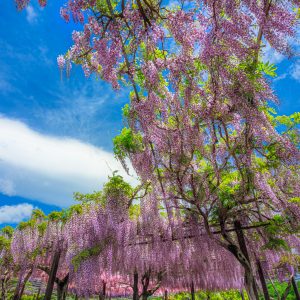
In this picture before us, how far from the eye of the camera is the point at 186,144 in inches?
257

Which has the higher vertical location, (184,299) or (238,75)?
(238,75)

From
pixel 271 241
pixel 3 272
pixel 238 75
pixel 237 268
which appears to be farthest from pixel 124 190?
pixel 3 272

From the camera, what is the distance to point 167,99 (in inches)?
247

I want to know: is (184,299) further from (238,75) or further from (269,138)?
(238,75)

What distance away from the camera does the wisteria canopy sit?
4.77 meters

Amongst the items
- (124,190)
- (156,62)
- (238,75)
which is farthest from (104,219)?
(238,75)

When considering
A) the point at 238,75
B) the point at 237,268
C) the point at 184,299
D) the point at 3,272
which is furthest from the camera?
the point at 184,299

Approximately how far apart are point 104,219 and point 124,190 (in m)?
1.25

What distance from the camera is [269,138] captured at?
625cm

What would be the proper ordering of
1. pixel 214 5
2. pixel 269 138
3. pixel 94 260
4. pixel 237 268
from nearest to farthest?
pixel 214 5, pixel 269 138, pixel 94 260, pixel 237 268

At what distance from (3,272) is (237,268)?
12.2 metres

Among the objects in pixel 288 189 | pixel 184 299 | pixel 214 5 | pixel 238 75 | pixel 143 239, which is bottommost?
pixel 184 299

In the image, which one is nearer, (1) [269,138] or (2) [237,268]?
(1) [269,138]

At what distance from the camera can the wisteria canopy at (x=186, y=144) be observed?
188 inches
